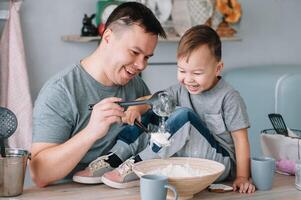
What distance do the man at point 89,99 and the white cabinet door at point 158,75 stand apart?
1.48 metres

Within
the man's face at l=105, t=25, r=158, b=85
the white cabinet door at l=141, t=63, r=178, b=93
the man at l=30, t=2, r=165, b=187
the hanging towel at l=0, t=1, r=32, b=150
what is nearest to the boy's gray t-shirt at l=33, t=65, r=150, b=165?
the man at l=30, t=2, r=165, b=187

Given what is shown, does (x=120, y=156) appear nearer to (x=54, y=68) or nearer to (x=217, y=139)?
(x=217, y=139)

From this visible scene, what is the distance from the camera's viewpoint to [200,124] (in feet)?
5.22

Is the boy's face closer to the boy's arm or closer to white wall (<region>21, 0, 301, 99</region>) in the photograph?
the boy's arm

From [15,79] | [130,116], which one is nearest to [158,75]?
[15,79]

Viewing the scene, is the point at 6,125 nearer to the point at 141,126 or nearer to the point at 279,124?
the point at 141,126

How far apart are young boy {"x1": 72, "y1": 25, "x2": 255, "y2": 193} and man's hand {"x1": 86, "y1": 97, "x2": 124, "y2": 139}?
14 cm

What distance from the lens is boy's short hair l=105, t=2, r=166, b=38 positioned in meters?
1.69

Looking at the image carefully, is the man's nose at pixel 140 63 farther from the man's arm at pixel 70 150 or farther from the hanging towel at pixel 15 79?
the hanging towel at pixel 15 79

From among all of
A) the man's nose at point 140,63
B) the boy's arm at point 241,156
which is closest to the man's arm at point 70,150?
the man's nose at point 140,63

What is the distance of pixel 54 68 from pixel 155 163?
171 cm

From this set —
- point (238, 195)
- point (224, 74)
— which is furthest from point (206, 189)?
point (224, 74)

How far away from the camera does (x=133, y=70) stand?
1740 millimetres

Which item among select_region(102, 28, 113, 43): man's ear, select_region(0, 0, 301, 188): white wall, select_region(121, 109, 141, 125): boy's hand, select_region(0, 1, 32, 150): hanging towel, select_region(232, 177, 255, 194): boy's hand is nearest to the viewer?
select_region(232, 177, 255, 194): boy's hand
